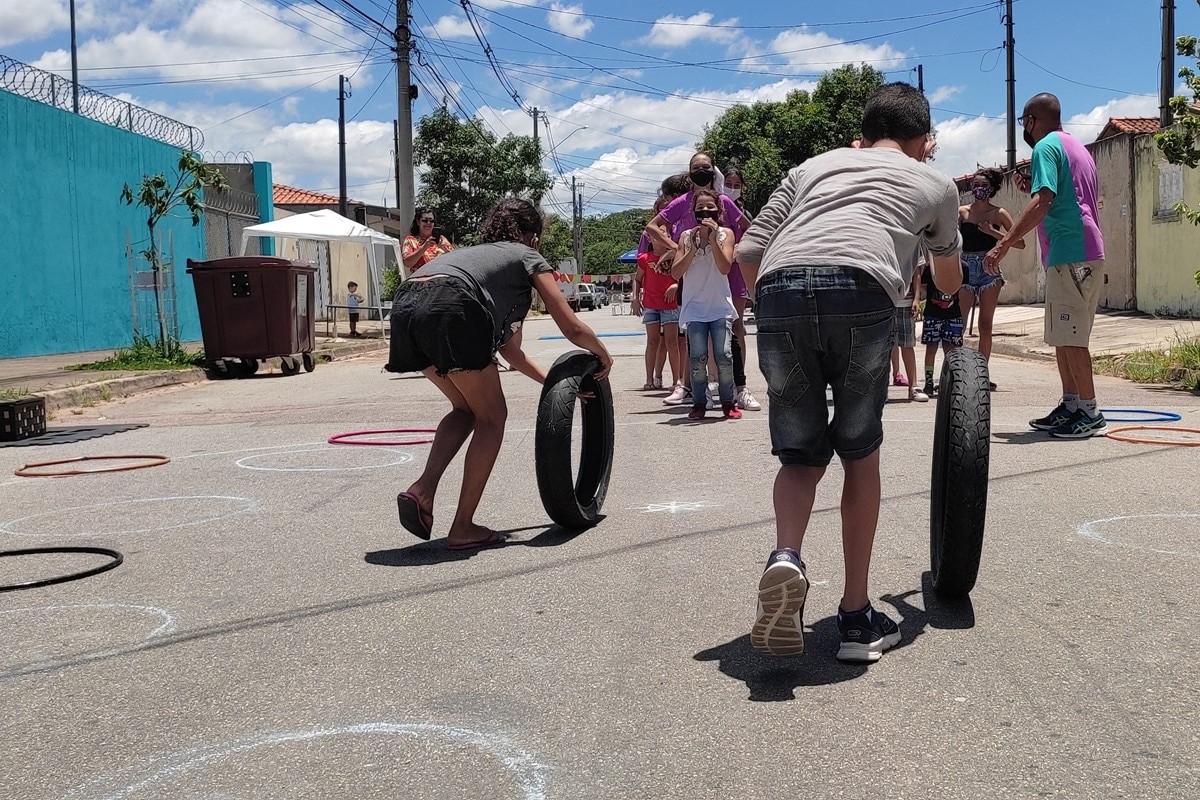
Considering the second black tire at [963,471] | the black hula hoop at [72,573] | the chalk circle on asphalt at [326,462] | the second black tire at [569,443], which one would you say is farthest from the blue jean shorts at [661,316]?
the second black tire at [963,471]

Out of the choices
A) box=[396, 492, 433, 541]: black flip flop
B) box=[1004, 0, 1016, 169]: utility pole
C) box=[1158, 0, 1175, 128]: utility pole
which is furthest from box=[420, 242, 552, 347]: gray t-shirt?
box=[1004, 0, 1016, 169]: utility pole

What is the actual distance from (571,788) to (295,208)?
50.4 metres

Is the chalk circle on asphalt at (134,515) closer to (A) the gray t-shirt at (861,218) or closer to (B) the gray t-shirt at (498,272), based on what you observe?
(B) the gray t-shirt at (498,272)

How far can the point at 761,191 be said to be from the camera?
43.6 metres

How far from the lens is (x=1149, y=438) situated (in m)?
8.10

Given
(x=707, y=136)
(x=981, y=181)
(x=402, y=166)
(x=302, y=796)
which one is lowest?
(x=302, y=796)

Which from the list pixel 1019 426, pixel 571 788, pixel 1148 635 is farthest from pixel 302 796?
pixel 1019 426

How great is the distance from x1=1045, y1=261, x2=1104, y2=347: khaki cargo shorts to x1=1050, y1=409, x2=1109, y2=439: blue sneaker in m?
0.48

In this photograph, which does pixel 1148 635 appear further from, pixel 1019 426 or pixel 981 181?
pixel 981 181

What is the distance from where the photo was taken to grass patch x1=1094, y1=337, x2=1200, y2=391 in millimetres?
11820

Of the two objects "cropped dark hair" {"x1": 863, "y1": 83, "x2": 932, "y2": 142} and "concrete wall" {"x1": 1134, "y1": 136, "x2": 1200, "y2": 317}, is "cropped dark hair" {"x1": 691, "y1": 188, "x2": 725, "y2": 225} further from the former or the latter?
"concrete wall" {"x1": 1134, "y1": 136, "x2": 1200, "y2": 317}

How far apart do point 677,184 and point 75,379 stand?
26.3ft

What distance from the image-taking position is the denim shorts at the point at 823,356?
370 cm

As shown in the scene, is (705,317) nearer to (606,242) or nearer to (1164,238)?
(1164,238)
